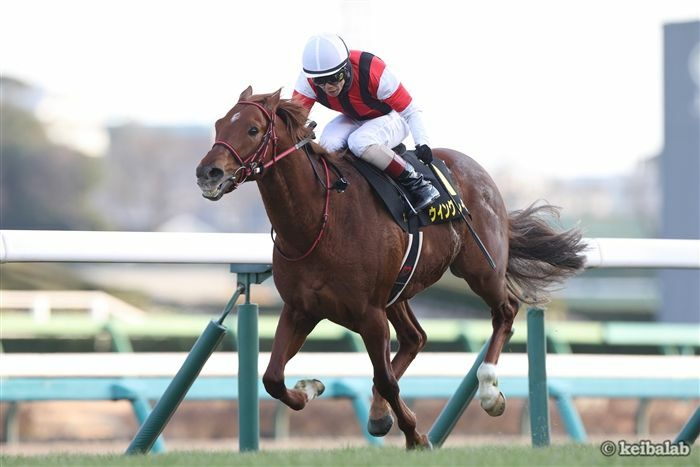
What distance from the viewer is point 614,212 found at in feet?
116

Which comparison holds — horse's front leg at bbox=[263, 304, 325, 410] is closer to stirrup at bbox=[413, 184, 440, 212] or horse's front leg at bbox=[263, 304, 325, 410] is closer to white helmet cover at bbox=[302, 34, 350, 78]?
stirrup at bbox=[413, 184, 440, 212]

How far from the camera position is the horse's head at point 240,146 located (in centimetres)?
416

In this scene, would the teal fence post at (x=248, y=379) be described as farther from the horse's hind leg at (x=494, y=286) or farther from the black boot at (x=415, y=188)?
the horse's hind leg at (x=494, y=286)

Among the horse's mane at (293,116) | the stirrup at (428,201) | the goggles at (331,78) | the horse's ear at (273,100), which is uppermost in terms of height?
the goggles at (331,78)

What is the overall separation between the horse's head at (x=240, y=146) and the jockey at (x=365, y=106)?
0.80ft

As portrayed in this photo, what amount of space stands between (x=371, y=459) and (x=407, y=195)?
115cm

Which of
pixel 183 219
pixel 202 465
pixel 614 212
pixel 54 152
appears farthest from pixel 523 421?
pixel 614 212

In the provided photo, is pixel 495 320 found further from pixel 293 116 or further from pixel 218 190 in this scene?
pixel 218 190

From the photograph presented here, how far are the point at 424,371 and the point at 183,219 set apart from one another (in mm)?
24945

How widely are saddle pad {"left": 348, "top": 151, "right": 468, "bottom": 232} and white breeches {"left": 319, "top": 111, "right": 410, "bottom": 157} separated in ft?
0.22

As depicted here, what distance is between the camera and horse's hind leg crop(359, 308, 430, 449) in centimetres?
464

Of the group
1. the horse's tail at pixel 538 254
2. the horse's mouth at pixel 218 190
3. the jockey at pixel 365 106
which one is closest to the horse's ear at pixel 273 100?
the jockey at pixel 365 106

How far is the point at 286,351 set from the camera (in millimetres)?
4715

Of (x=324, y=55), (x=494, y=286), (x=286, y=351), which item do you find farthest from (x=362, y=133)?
(x=494, y=286)
